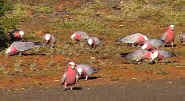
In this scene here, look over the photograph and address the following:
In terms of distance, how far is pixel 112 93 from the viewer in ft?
56.1

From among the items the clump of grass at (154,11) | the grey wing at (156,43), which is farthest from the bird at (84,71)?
the clump of grass at (154,11)

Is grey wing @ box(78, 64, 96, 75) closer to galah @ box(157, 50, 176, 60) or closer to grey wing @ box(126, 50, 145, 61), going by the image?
grey wing @ box(126, 50, 145, 61)

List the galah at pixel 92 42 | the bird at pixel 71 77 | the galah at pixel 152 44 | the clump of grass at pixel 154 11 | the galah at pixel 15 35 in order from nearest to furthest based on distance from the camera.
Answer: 1. the bird at pixel 71 77
2. the galah at pixel 152 44
3. the galah at pixel 92 42
4. the galah at pixel 15 35
5. the clump of grass at pixel 154 11

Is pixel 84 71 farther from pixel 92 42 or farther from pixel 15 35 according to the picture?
pixel 15 35

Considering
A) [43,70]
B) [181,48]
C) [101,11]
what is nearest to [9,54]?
[43,70]

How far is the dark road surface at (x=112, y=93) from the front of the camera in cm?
1630

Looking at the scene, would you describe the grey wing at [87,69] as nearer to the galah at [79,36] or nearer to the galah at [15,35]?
the galah at [79,36]

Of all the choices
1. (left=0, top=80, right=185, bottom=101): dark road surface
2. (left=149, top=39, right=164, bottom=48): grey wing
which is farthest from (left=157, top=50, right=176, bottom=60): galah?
(left=0, top=80, right=185, bottom=101): dark road surface

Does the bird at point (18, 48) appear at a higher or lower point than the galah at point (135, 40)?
lower

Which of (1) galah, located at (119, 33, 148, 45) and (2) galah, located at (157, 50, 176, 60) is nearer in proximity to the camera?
(2) galah, located at (157, 50, 176, 60)

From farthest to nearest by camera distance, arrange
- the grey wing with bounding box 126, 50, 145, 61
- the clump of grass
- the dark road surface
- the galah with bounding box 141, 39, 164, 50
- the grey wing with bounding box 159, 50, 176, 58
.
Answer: the clump of grass
the galah with bounding box 141, 39, 164, 50
the grey wing with bounding box 159, 50, 176, 58
the grey wing with bounding box 126, 50, 145, 61
the dark road surface

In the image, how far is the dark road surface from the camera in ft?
53.5

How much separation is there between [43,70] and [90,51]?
4621mm

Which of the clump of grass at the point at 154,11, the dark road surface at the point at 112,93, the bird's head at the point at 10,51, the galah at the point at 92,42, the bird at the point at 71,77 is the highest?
the clump of grass at the point at 154,11
